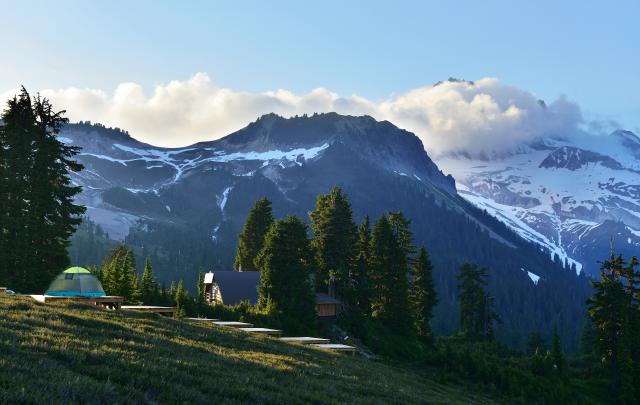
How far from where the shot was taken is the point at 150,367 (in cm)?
1353

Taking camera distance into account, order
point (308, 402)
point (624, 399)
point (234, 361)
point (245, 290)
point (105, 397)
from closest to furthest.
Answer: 1. point (105, 397)
2. point (308, 402)
3. point (234, 361)
4. point (624, 399)
5. point (245, 290)

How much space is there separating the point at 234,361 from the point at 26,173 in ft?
119

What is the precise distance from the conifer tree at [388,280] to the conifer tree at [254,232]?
641 inches

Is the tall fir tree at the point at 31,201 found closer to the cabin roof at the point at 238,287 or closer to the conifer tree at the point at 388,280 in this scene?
the cabin roof at the point at 238,287

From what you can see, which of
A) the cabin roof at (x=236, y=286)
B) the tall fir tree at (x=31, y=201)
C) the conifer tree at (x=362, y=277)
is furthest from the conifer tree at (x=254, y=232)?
the tall fir tree at (x=31, y=201)

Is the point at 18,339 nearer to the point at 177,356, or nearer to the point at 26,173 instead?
the point at 177,356

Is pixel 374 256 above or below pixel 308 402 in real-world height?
above

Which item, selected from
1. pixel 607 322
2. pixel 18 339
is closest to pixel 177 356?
pixel 18 339

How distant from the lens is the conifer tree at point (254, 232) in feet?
266

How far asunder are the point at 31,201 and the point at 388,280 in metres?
42.1

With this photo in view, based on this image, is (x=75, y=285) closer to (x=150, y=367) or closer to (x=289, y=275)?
(x=150, y=367)

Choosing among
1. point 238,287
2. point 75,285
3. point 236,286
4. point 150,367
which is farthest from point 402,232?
point 150,367

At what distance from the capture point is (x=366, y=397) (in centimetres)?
1664

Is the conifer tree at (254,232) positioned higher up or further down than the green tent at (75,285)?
higher up
